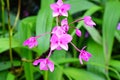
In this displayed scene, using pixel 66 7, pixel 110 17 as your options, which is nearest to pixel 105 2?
pixel 110 17

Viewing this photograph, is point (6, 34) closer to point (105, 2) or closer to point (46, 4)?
point (46, 4)

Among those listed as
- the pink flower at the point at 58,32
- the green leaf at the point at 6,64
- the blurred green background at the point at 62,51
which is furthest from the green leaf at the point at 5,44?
the pink flower at the point at 58,32

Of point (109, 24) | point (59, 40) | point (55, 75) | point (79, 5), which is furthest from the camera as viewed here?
point (79, 5)

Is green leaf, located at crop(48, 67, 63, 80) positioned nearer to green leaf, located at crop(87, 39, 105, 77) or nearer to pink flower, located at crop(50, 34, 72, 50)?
green leaf, located at crop(87, 39, 105, 77)

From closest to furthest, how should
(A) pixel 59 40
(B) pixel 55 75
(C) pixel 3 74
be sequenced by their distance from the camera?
(A) pixel 59 40 < (B) pixel 55 75 < (C) pixel 3 74

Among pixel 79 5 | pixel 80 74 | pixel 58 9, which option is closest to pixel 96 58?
pixel 80 74

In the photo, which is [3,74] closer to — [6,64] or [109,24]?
[6,64]
